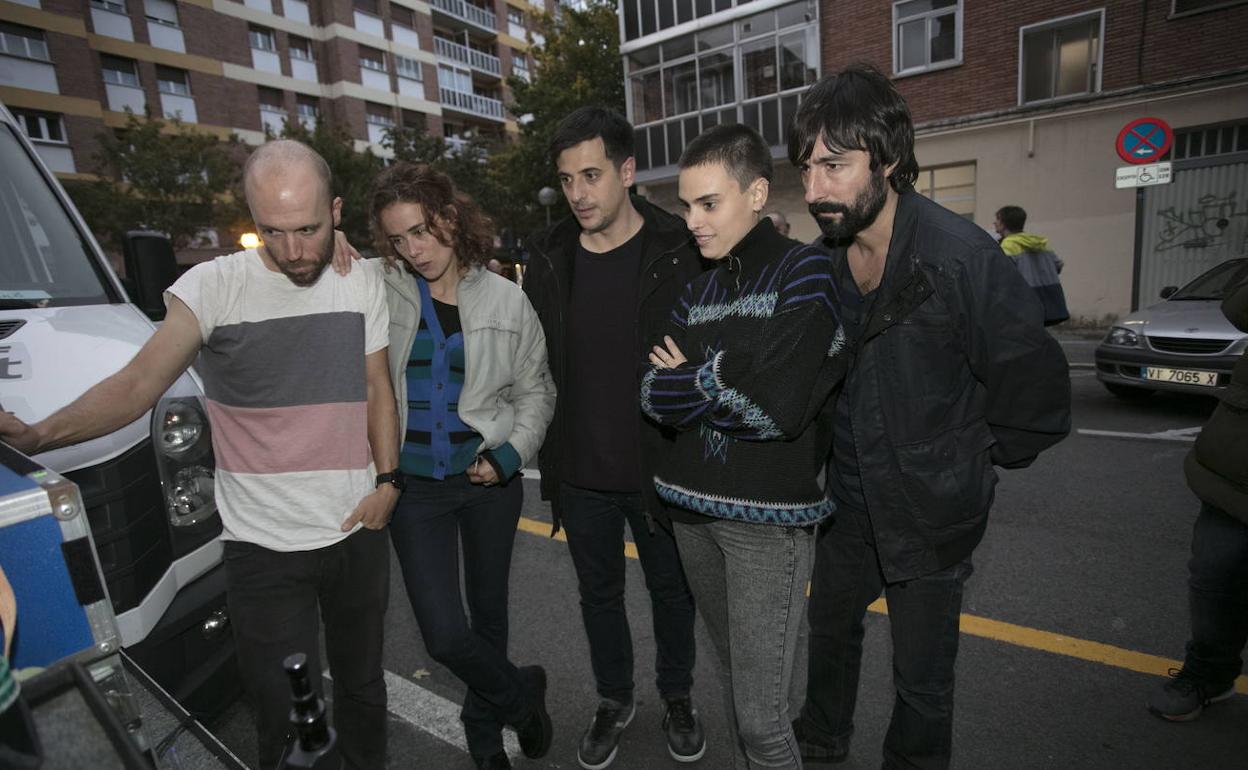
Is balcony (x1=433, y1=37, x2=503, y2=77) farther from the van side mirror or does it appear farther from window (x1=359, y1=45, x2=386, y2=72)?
the van side mirror

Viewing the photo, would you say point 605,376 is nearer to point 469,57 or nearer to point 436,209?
point 436,209

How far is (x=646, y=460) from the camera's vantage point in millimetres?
2340

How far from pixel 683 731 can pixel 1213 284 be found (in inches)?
311

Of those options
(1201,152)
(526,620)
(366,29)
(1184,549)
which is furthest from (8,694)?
(366,29)

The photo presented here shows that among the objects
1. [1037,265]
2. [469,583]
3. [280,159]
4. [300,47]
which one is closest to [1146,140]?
[1037,265]

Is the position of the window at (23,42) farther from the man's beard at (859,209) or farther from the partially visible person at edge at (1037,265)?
the man's beard at (859,209)

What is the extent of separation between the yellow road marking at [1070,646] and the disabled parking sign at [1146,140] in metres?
10.8

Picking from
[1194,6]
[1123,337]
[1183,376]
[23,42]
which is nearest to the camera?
[1183,376]

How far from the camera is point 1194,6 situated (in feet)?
42.2

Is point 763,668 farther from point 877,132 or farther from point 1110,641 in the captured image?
point 1110,641

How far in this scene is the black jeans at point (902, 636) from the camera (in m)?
→ 2.02

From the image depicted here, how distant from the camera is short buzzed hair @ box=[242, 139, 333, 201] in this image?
197cm

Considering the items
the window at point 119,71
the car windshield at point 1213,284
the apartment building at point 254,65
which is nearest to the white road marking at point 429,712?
the car windshield at point 1213,284

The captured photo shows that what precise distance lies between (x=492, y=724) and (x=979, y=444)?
1.88m
